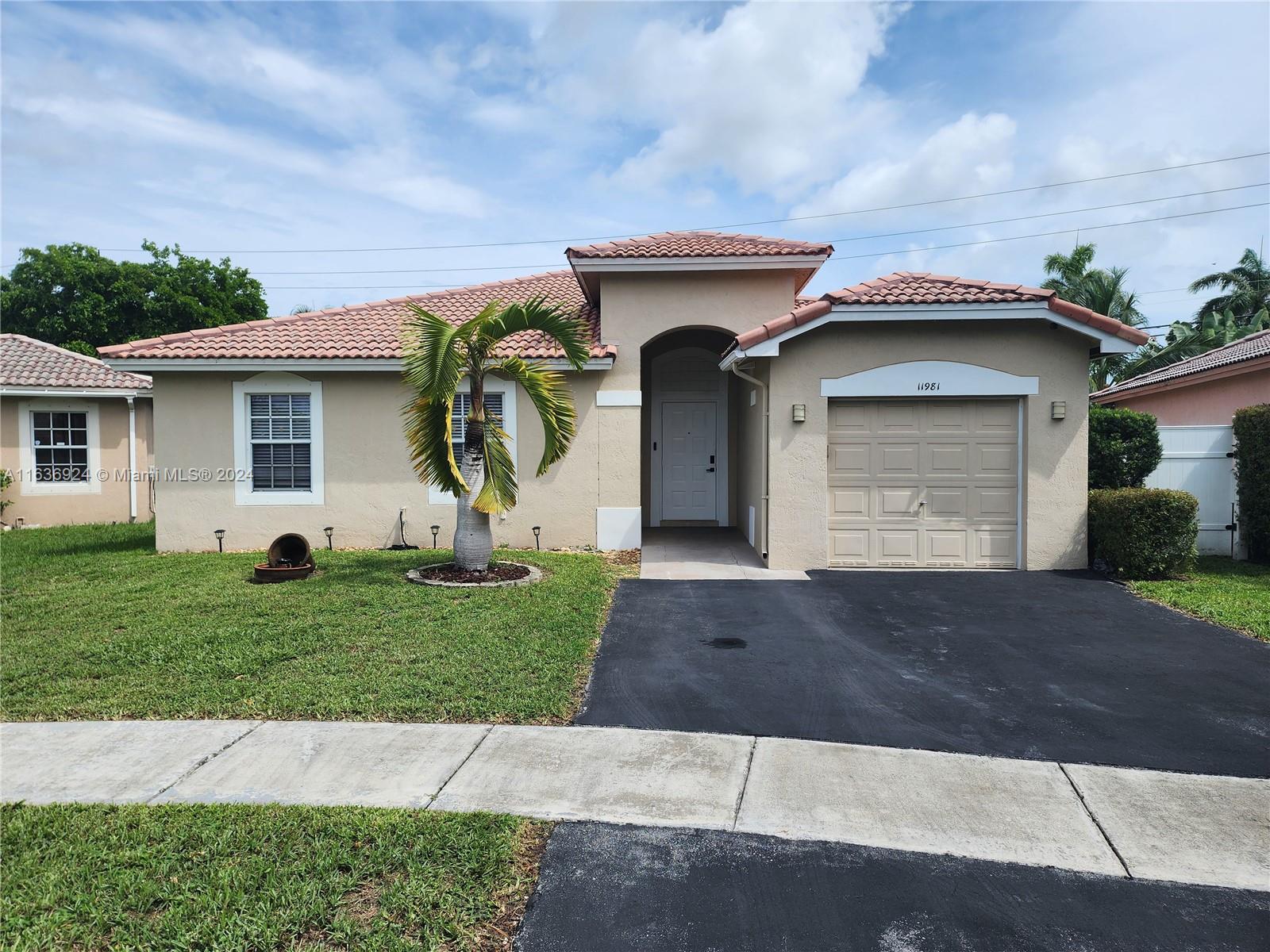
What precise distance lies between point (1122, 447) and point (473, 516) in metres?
9.47

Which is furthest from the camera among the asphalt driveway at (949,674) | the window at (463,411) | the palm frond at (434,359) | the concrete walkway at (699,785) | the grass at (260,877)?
the window at (463,411)

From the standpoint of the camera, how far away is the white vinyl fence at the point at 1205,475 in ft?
39.4

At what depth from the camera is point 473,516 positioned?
967cm

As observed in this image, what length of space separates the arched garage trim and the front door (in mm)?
4962

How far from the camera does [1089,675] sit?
20.7 feet

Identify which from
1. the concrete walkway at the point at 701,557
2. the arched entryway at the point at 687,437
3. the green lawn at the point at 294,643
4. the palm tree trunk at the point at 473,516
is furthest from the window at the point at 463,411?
the arched entryway at the point at 687,437

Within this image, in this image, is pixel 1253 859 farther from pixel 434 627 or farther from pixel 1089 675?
pixel 434 627

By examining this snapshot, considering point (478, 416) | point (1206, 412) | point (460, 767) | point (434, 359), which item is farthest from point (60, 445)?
point (1206, 412)

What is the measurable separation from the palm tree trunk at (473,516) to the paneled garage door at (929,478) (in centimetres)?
Result: 489

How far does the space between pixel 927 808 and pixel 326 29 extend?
11945 millimetres

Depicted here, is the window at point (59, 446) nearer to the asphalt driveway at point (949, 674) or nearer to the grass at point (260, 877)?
the asphalt driveway at point (949, 674)

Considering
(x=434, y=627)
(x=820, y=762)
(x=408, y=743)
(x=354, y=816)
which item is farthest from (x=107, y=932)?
(x=434, y=627)

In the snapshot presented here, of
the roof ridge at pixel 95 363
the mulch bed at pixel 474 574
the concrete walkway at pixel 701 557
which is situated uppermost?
the roof ridge at pixel 95 363

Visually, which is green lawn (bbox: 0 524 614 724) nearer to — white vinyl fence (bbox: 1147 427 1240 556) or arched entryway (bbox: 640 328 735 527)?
arched entryway (bbox: 640 328 735 527)
